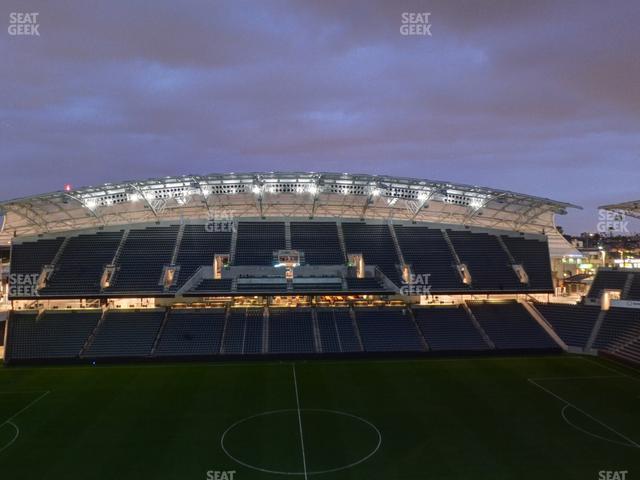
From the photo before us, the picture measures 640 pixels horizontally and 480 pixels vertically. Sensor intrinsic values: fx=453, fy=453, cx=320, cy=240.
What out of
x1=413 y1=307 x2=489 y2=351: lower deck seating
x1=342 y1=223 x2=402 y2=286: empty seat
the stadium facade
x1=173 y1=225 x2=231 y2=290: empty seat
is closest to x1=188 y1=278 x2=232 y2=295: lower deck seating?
the stadium facade

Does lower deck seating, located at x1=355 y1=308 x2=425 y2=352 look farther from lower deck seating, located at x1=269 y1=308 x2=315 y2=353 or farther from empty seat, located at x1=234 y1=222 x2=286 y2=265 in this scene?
empty seat, located at x1=234 y1=222 x2=286 y2=265

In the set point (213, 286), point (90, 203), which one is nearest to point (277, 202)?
point (213, 286)

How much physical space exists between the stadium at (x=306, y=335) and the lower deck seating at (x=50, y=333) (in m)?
0.13

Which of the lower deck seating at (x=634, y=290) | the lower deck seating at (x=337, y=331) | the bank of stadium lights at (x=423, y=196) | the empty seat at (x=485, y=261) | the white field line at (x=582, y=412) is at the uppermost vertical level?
the bank of stadium lights at (x=423, y=196)

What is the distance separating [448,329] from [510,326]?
16.2ft

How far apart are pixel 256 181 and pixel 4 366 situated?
20.8 m

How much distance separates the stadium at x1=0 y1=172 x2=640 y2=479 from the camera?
1708cm

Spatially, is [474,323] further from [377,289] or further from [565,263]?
[565,263]

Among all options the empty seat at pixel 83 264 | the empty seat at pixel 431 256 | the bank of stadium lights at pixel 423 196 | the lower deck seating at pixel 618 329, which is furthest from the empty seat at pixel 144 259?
the lower deck seating at pixel 618 329

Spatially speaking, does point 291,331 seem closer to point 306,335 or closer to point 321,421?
point 306,335

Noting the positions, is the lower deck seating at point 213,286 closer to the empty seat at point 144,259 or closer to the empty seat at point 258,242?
the empty seat at point 258,242

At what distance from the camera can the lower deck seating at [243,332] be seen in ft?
102

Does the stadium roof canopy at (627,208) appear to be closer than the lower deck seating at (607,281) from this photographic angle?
Yes

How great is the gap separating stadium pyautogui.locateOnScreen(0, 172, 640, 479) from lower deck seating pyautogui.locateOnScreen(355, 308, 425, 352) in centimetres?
15
